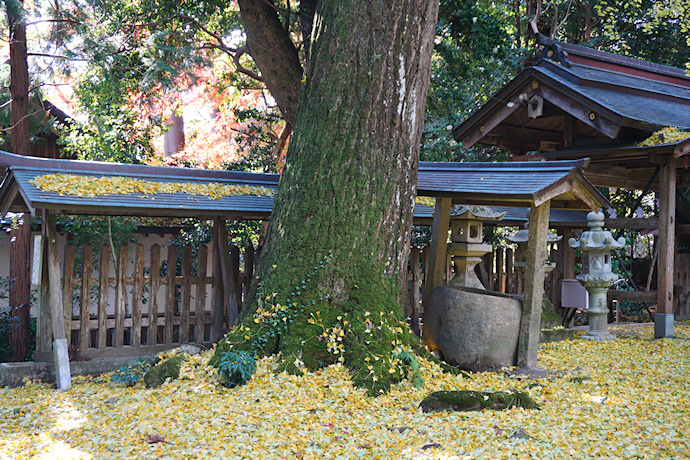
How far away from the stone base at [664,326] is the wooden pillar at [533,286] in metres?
3.44

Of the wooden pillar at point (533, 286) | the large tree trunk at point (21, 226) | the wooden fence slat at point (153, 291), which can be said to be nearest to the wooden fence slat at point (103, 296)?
the wooden fence slat at point (153, 291)

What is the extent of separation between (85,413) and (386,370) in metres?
2.43

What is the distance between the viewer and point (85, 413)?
425 cm

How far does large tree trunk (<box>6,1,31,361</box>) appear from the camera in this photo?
27.1 feet

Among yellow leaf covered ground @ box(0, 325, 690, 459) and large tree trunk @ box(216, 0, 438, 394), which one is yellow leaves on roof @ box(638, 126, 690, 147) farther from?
large tree trunk @ box(216, 0, 438, 394)

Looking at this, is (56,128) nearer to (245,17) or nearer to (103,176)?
(245,17)

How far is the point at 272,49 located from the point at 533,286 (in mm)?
5591

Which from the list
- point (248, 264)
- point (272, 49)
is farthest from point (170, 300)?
point (272, 49)

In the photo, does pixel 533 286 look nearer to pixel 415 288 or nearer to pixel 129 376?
pixel 415 288

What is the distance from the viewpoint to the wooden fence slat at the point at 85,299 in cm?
630

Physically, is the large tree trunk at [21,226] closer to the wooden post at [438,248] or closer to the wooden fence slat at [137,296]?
the wooden fence slat at [137,296]

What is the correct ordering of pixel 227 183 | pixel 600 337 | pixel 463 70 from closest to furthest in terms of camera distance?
pixel 227 183
pixel 600 337
pixel 463 70

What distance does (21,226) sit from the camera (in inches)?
350

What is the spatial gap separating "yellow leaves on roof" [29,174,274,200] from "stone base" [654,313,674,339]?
19.1 feet
